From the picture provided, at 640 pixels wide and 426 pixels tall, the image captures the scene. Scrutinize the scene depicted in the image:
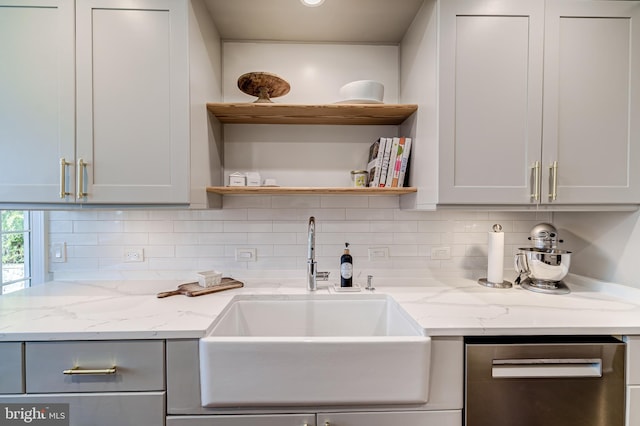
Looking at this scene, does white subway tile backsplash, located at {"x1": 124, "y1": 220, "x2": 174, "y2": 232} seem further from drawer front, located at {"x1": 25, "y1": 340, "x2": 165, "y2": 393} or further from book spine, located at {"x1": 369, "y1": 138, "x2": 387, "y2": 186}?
book spine, located at {"x1": 369, "y1": 138, "x2": 387, "y2": 186}

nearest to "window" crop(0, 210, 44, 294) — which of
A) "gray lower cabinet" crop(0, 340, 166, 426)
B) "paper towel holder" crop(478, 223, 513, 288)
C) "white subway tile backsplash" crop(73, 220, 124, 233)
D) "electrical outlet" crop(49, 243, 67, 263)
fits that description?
"electrical outlet" crop(49, 243, 67, 263)

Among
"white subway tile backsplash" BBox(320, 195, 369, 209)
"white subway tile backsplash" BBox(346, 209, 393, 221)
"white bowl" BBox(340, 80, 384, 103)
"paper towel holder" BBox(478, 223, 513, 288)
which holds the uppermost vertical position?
"white bowl" BBox(340, 80, 384, 103)

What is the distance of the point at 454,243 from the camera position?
5.63ft

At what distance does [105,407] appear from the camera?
100 cm

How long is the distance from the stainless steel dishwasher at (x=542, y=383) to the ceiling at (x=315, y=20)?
5.06 ft

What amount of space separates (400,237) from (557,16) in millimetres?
1239

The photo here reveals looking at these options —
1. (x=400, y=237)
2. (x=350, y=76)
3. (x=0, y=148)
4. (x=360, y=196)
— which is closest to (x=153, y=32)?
(x=0, y=148)

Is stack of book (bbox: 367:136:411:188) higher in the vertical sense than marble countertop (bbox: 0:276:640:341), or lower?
higher

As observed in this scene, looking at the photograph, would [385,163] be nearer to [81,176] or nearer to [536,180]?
[536,180]

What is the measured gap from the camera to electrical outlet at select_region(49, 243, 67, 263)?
1616 millimetres

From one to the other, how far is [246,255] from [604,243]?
191 centimetres

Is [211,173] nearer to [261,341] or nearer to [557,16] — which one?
[261,341]

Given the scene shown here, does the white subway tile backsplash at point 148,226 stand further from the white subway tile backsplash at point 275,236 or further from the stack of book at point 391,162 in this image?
the stack of book at point 391,162

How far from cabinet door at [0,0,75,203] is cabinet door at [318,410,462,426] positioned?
1.41 meters
